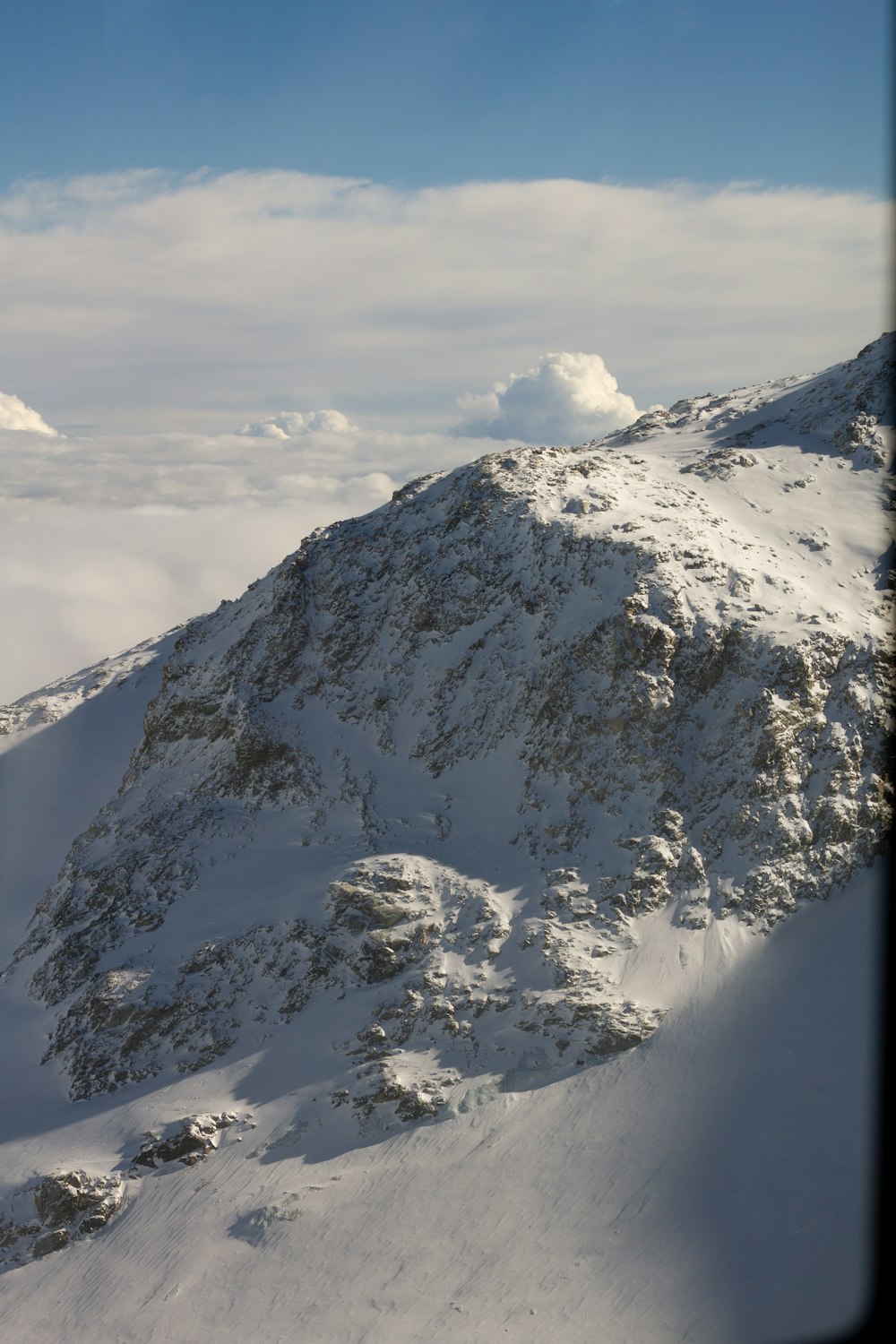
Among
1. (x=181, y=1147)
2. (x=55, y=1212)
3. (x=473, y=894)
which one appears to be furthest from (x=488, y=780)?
(x=55, y=1212)

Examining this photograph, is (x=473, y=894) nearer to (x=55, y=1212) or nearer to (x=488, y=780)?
(x=488, y=780)

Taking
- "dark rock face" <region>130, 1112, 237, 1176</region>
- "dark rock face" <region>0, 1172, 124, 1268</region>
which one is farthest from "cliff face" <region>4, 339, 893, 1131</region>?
"dark rock face" <region>0, 1172, 124, 1268</region>

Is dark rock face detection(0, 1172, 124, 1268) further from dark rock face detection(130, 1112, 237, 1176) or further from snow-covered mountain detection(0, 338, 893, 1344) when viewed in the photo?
dark rock face detection(130, 1112, 237, 1176)

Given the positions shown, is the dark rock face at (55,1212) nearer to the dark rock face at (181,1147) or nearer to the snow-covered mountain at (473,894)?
the snow-covered mountain at (473,894)

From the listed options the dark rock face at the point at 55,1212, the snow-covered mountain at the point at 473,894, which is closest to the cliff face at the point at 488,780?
the snow-covered mountain at the point at 473,894

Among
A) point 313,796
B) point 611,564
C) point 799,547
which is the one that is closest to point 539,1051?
point 313,796
